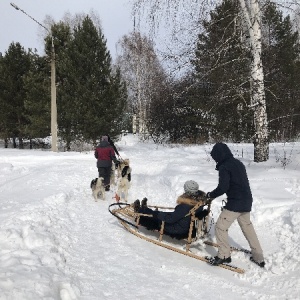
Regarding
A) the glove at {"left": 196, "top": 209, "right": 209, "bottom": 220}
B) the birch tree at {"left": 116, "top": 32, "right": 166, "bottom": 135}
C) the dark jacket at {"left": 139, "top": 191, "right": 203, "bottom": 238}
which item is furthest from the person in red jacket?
the birch tree at {"left": 116, "top": 32, "right": 166, "bottom": 135}

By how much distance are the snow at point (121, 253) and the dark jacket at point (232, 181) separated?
3.10ft

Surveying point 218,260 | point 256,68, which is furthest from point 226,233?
point 256,68

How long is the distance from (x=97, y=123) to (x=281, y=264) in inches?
629

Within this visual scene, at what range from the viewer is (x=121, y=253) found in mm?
5090

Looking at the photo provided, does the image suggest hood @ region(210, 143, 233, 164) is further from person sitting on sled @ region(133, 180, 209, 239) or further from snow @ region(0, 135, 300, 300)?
snow @ region(0, 135, 300, 300)

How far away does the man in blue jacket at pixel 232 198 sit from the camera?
474cm

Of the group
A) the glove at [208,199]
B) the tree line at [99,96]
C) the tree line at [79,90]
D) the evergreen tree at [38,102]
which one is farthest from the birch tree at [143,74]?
the glove at [208,199]

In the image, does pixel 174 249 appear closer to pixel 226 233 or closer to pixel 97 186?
pixel 226 233

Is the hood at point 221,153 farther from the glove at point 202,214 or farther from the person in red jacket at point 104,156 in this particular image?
the person in red jacket at point 104,156

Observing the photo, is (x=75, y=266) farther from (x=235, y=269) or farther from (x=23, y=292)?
(x=235, y=269)

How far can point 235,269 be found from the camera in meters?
4.62

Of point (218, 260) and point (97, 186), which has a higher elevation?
point (97, 186)

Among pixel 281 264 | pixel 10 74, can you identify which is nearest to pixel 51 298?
pixel 281 264

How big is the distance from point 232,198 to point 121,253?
1.90m
